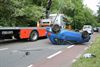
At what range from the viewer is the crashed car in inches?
811

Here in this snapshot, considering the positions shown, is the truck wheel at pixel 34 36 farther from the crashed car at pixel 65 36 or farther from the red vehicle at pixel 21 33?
the crashed car at pixel 65 36

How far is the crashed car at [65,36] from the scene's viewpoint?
67.6ft

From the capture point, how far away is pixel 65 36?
67.9ft

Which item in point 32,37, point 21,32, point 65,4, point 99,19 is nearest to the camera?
point 21,32

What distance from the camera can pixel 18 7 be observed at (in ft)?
100

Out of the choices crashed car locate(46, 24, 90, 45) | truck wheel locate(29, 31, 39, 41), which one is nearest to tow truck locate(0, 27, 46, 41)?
truck wheel locate(29, 31, 39, 41)

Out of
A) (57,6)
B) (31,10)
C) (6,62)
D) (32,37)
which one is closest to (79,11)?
(57,6)

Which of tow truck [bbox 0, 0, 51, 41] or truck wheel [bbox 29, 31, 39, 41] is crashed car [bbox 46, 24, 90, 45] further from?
truck wheel [bbox 29, 31, 39, 41]

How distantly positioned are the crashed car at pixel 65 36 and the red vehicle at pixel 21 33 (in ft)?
8.35

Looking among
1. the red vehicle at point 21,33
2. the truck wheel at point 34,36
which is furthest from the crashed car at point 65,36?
the truck wheel at point 34,36

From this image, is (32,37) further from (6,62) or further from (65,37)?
(6,62)

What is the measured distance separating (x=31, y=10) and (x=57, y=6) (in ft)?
32.6

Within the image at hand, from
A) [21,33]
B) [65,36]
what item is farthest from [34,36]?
[65,36]

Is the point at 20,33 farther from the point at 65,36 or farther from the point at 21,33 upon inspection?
the point at 65,36
